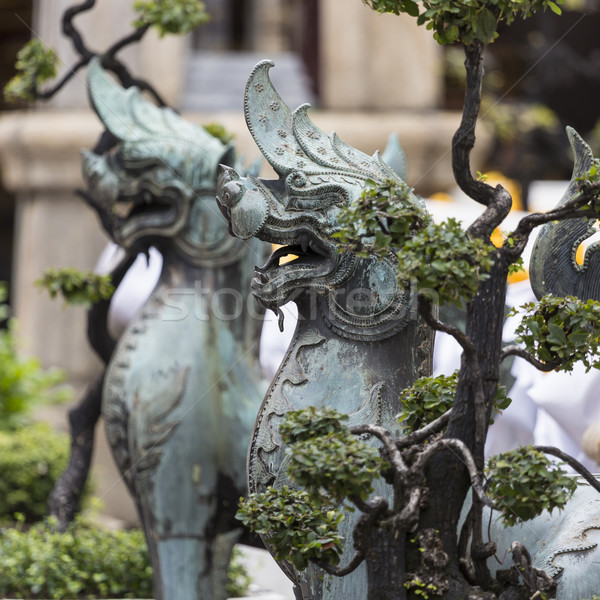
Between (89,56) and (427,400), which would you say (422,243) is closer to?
(427,400)

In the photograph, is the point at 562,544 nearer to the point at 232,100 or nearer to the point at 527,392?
the point at 527,392

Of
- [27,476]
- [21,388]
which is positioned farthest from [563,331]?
[21,388]

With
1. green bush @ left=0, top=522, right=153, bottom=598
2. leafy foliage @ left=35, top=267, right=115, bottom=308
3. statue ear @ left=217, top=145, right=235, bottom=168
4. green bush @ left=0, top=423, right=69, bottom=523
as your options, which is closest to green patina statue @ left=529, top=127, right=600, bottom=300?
statue ear @ left=217, top=145, right=235, bottom=168

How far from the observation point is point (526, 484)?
1.87 m

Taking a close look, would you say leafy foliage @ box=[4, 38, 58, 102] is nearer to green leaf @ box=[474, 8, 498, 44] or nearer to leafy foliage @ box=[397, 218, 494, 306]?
green leaf @ box=[474, 8, 498, 44]

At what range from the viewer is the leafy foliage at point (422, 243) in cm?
184

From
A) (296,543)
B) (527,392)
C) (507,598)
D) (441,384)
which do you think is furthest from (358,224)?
(527,392)

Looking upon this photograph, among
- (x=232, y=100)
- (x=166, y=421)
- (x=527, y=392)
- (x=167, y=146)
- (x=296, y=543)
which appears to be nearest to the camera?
(x=296, y=543)

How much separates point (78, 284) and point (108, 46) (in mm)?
3687

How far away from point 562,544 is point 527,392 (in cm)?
182

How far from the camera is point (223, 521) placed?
3365mm

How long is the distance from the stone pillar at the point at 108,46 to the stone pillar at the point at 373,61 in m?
1.04

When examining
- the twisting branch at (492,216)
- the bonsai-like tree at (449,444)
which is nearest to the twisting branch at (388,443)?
the bonsai-like tree at (449,444)

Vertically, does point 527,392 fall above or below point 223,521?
above
